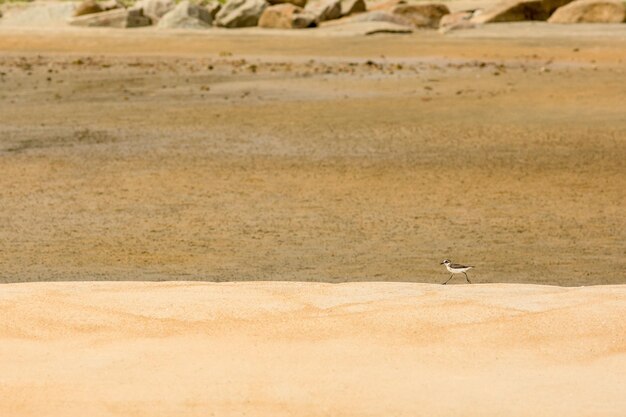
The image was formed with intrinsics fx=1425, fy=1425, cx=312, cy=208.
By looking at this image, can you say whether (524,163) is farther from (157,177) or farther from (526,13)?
(526,13)

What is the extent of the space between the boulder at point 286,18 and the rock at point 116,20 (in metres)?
2.90

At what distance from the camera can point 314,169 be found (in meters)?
11.9

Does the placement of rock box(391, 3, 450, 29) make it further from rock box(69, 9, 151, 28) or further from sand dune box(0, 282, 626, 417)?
sand dune box(0, 282, 626, 417)

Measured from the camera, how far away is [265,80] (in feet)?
63.1

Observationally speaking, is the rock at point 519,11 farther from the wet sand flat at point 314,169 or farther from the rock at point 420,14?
the wet sand flat at point 314,169

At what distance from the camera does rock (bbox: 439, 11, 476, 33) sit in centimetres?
2966

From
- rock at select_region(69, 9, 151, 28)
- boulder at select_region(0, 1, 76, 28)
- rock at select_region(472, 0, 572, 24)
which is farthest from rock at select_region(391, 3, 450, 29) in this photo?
boulder at select_region(0, 1, 76, 28)

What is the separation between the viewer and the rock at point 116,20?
32.1 meters

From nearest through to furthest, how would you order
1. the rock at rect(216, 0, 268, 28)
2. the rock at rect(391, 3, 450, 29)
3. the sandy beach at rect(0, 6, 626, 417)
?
the sandy beach at rect(0, 6, 626, 417) < the rock at rect(216, 0, 268, 28) < the rock at rect(391, 3, 450, 29)

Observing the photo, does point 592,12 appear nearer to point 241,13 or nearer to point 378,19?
point 378,19

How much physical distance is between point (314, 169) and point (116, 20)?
21.1 metres

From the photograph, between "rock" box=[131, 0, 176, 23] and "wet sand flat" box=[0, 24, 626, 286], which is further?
"rock" box=[131, 0, 176, 23]

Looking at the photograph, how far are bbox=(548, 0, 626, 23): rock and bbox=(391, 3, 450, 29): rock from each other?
10.9 ft

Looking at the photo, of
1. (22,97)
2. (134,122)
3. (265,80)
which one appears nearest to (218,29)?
(265,80)
